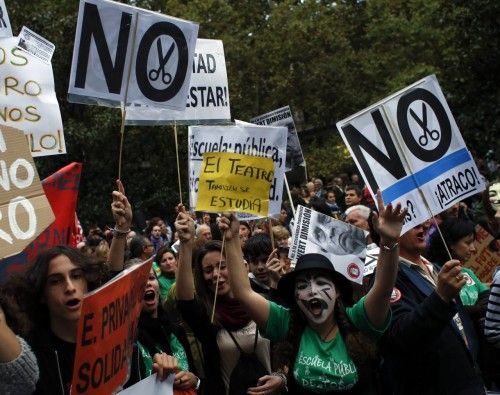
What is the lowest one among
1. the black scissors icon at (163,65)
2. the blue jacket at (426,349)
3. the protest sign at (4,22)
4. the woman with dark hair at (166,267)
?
the blue jacket at (426,349)

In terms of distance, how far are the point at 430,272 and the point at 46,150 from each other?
3044 millimetres

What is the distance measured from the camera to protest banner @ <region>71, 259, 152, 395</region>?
3715mm

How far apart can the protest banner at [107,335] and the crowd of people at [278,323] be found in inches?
7.0

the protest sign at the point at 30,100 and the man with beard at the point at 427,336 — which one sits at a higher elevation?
the protest sign at the point at 30,100

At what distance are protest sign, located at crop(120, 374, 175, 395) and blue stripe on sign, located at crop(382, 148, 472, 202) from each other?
1.95m

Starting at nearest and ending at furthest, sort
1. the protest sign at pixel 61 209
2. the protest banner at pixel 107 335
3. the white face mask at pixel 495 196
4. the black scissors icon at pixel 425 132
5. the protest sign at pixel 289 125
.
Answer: the protest banner at pixel 107 335 → the protest sign at pixel 61 209 → the black scissors icon at pixel 425 132 → the white face mask at pixel 495 196 → the protest sign at pixel 289 125

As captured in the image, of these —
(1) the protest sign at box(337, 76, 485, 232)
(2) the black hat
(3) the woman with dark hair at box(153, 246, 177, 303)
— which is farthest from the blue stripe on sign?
(3) the woman with dark hair at box(153, 246, 177, 303)

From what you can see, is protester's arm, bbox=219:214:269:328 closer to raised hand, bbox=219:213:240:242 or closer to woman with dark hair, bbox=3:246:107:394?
raised hand, bbox=219:213:240:242

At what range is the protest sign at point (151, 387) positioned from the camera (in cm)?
409

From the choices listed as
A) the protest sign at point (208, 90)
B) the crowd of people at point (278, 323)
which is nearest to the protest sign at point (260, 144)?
the protest sign at point (208, 90)

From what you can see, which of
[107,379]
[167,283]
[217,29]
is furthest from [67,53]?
[107,379]

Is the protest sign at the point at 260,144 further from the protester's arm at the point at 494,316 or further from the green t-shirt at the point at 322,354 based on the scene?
the protester's arm at the point at 494,316

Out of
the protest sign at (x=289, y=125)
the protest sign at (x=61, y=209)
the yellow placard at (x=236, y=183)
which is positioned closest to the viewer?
the protest sign at (x=61, y=209)

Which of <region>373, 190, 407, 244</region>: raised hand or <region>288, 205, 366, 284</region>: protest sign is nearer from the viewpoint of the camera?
<region>373, 190, 407, 244</region>: raised hand
